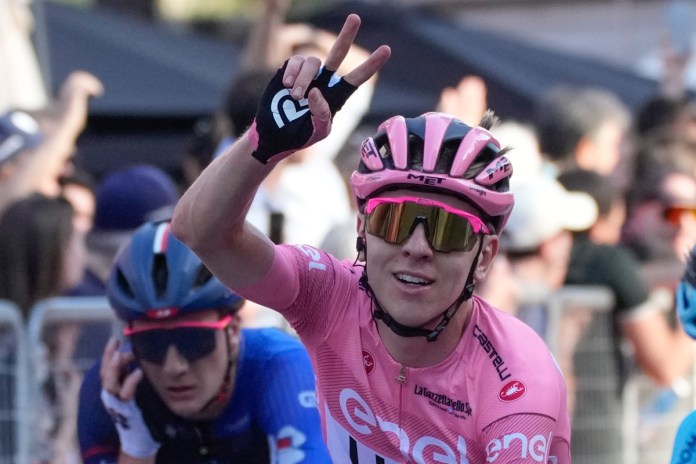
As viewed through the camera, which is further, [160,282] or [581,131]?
[581,131]

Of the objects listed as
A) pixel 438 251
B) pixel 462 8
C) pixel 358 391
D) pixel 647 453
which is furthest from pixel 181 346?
pixel 462 8

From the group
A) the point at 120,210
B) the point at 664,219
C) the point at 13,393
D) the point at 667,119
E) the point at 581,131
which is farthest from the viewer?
the point at 667,119

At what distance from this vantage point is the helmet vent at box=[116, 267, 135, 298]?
5.00m

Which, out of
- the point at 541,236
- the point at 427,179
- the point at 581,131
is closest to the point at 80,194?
the point at 541,236

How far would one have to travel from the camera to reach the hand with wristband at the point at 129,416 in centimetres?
490

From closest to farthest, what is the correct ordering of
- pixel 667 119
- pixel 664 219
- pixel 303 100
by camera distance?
pixel 303 100, pixel 664 219, pixel 667 119

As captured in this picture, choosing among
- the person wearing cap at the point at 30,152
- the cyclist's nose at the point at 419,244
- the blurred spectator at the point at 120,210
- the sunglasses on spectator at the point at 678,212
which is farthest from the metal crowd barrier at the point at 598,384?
the cyclist's nose at the point at 419,244

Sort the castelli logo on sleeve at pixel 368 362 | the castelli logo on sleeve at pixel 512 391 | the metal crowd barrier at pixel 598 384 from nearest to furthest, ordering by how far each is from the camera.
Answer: the castelli logo on sleeve at pixel 512 391, the castelli logo on sleeve at pixel 368 362, the metal crowd barrier at pixel 598 384

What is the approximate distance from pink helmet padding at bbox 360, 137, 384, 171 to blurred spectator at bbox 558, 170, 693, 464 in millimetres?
4085

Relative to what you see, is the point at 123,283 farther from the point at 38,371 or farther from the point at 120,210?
the point at 120,210

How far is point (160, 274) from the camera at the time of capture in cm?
505

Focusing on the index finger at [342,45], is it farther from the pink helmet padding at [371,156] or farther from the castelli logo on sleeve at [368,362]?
the castelli logo on sleeve at [368,362]

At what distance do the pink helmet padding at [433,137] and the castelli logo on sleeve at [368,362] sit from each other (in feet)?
1.94

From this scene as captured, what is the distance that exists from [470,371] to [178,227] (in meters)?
0.93
